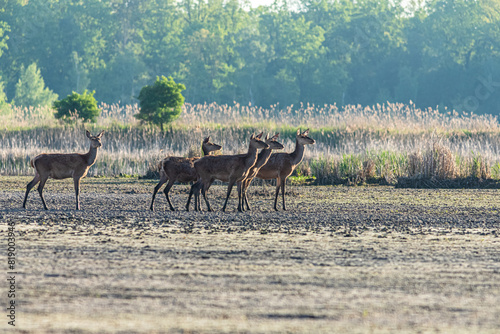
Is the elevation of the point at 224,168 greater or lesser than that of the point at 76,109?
lesser

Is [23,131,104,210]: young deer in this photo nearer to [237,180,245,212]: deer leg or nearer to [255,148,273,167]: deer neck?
[237,180,245,212]: deer leg

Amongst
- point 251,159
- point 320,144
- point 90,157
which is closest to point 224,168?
point 251,159

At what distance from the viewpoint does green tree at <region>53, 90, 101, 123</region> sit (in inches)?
1593

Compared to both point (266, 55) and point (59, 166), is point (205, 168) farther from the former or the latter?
point (266, 55)

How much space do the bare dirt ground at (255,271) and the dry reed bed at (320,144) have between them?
29.9 feet

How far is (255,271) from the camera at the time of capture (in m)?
8.95

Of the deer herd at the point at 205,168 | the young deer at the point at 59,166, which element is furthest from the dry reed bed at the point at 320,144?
the young deer at the point at 59,166

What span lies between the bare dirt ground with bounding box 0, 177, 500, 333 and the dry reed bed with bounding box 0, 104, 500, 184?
911 cm

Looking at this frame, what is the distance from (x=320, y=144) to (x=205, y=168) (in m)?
18.0

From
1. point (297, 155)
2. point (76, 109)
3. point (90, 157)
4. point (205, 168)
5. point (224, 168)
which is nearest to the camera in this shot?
point (224, 168)

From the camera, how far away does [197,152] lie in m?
27.2

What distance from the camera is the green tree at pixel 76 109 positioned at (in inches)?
1593

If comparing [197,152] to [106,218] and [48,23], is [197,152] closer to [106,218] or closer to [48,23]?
[106,218]

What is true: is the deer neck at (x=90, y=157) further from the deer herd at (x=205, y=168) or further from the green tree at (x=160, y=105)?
the green tree at (x=160, y=105)
